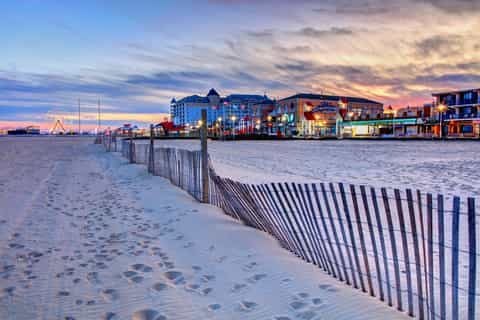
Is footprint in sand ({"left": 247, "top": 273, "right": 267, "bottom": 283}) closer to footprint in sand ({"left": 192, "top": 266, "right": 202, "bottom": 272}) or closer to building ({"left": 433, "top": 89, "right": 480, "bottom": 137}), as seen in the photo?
footprint in sand ({"left": 192, "top": 266, "right": 202, "bottom": 272})

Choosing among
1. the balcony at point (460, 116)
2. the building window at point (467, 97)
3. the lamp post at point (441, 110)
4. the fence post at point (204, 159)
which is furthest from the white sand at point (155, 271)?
the building window at point (467, 97)

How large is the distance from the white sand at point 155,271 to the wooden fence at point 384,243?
18 centimetres

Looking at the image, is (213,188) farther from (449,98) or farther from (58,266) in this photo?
(449,98)

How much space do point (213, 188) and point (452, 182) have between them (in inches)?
271

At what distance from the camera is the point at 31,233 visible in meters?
5.14

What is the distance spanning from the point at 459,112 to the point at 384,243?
64.0m

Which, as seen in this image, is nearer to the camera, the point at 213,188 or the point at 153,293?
the point at 153,293

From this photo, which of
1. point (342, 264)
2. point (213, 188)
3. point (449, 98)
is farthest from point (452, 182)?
point (449, 98)

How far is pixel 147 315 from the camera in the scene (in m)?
2.83

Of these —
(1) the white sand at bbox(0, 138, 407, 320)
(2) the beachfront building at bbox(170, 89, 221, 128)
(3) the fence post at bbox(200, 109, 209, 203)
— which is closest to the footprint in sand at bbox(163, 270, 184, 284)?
(1) the white sand at bbox(0, 138, 407, 320)

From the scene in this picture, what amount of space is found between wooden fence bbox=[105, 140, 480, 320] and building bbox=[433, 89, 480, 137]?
57243mm

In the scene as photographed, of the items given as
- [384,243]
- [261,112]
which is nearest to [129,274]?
[384,243]

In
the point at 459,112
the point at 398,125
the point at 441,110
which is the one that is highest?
the point at 441,110

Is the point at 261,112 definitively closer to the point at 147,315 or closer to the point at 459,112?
the point at 459,112
